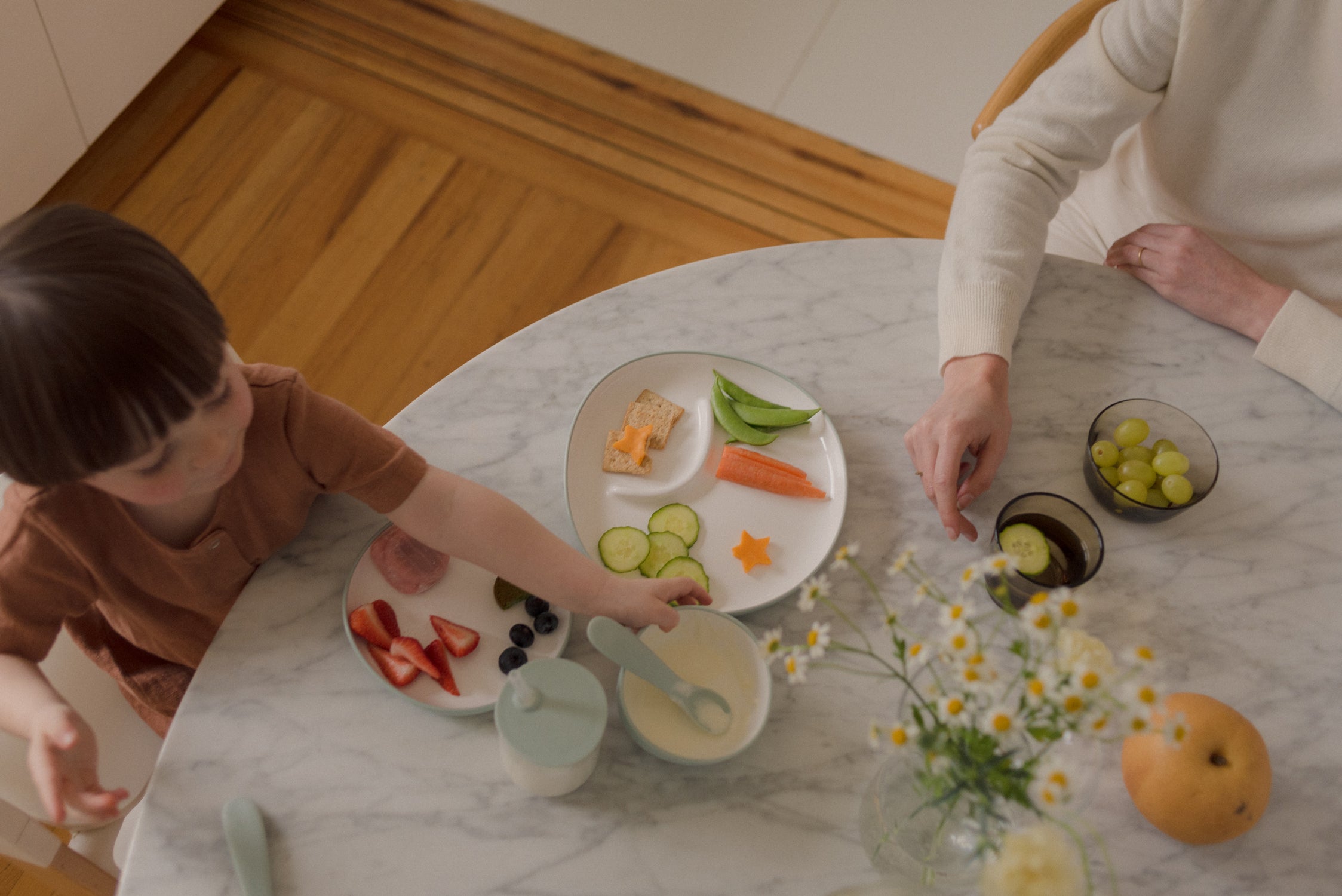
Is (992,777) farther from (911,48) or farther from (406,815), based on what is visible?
(911,48)

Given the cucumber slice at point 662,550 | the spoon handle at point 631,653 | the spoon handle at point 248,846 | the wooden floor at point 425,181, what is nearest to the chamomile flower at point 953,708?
the spoon handle at point 631,653

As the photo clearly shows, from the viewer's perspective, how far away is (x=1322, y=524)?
115 centimetres

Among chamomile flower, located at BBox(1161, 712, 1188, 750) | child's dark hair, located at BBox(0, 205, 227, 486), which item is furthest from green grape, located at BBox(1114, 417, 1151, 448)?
child's dark hair, located at BBox(0, 205, 227, 486)

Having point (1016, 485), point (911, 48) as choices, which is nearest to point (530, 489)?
point (1016, 485)

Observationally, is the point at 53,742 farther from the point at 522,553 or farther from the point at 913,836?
the point at 913,836

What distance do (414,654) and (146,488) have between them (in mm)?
293

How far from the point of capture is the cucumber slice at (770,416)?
1.15m

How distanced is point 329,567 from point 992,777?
70 centimetres

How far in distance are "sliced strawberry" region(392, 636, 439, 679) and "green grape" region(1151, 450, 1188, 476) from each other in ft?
2.72

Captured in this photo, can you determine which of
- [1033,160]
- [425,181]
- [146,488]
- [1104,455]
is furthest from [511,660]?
[425,181]

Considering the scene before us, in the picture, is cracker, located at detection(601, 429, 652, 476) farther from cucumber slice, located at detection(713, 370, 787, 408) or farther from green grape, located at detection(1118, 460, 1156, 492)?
green grape, located at detection(1118, 460, 1156, 492)

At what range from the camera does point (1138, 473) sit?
111 centimetres

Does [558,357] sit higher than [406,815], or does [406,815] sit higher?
[558,357]

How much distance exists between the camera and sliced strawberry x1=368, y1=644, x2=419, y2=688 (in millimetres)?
967
